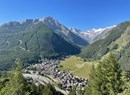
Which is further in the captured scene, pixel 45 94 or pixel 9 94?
pixel 45 94

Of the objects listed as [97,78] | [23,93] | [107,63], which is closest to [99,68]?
[97,78]

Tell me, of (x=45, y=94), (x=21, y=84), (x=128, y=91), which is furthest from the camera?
(x=45, y=94)

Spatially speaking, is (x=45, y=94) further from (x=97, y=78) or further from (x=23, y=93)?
(x=23, y=93)

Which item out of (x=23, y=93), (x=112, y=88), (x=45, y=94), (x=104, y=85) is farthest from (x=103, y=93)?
(x=45, y=94)

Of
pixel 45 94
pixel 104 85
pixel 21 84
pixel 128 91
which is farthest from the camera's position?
pixel 45 94

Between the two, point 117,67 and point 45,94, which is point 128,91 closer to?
point 117,67

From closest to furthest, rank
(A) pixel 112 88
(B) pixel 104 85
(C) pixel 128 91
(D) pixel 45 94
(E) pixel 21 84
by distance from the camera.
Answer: (C) pixel 128 91
(E) pixel 21 84
(A) pixel 112 88
(B) pixel 104 85
(D) pixel 45 94

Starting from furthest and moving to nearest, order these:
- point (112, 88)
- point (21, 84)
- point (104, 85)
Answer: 1. point (104, 85)
2. point (112, 88)
3. point (21, 84)

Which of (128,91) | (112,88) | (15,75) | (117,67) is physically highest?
(15,75)

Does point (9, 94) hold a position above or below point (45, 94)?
below
